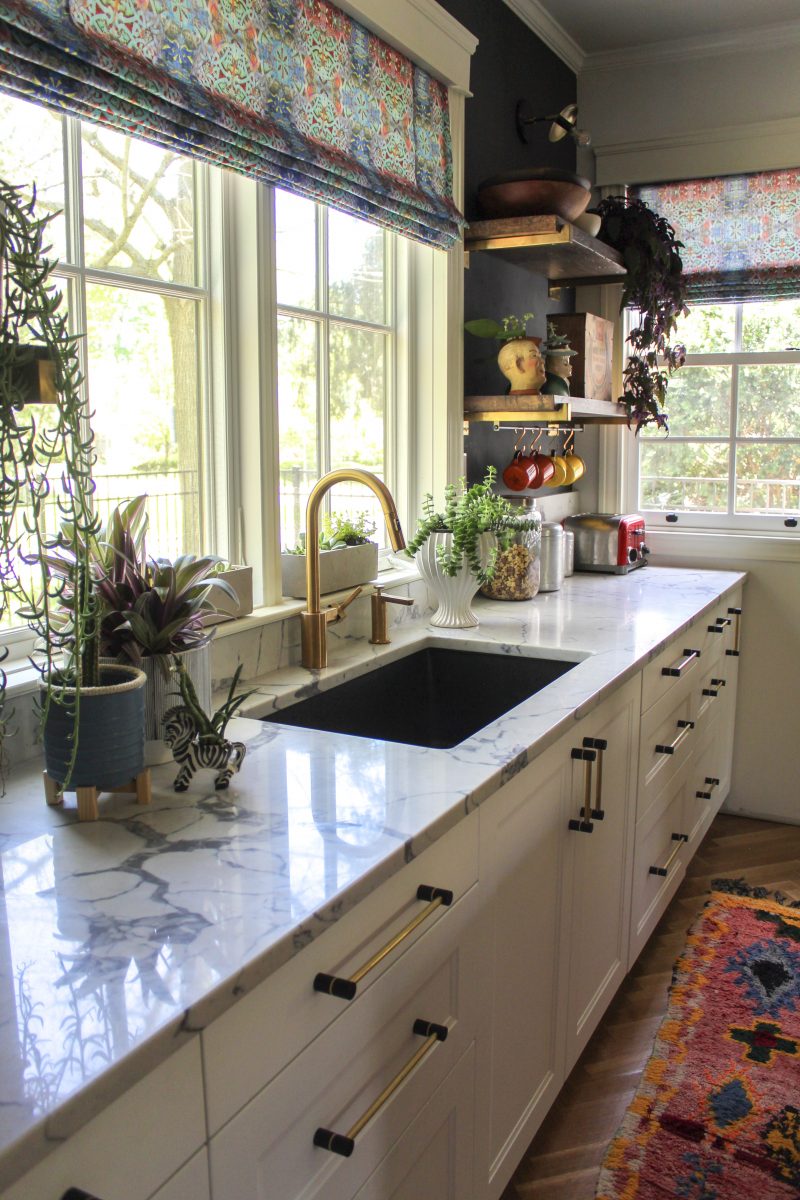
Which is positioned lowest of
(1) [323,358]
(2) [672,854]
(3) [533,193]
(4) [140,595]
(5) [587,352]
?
(2) [672,854]

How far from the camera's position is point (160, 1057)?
849 millimetres

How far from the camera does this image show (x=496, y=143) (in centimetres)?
309

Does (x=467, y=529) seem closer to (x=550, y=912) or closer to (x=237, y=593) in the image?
(x=237, y=593)

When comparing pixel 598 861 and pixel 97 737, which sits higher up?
pixel 97 737

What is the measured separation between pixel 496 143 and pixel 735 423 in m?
1.42

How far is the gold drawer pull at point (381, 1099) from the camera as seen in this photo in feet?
3.67

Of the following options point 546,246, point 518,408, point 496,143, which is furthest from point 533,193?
point 518,408

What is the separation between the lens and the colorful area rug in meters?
1.98

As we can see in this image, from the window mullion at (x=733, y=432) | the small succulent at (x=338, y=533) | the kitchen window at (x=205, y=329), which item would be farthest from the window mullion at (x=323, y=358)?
the window mullion at (x=733, y=432)

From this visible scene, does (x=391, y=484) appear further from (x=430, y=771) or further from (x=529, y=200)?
(x=430, y=771)

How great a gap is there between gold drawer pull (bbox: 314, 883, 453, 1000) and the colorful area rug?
101 centimetres

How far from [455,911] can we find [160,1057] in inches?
26.3

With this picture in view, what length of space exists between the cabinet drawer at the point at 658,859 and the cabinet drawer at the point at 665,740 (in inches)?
1.8

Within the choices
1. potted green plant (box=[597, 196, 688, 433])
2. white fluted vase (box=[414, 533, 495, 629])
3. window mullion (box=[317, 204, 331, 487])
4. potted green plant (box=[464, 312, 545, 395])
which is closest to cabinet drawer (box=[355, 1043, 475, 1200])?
white fluted vase (box=[414, 533, 495, 629])
